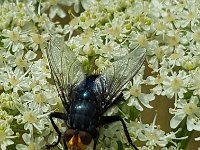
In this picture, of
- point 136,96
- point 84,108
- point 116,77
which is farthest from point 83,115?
point 136,96

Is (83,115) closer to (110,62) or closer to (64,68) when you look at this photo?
(64,68)

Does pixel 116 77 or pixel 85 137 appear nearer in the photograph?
pixel 85 137

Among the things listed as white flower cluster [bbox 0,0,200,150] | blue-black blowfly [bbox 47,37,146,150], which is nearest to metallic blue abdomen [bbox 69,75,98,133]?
blue-black blowfly [bbox 47,37,146,150]

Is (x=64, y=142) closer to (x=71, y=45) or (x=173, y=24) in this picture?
(x=71, y=45)

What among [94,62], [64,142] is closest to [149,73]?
[94,62]

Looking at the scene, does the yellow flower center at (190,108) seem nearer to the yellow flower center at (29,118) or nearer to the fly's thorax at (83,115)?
the fly's thorax at (83,115)
